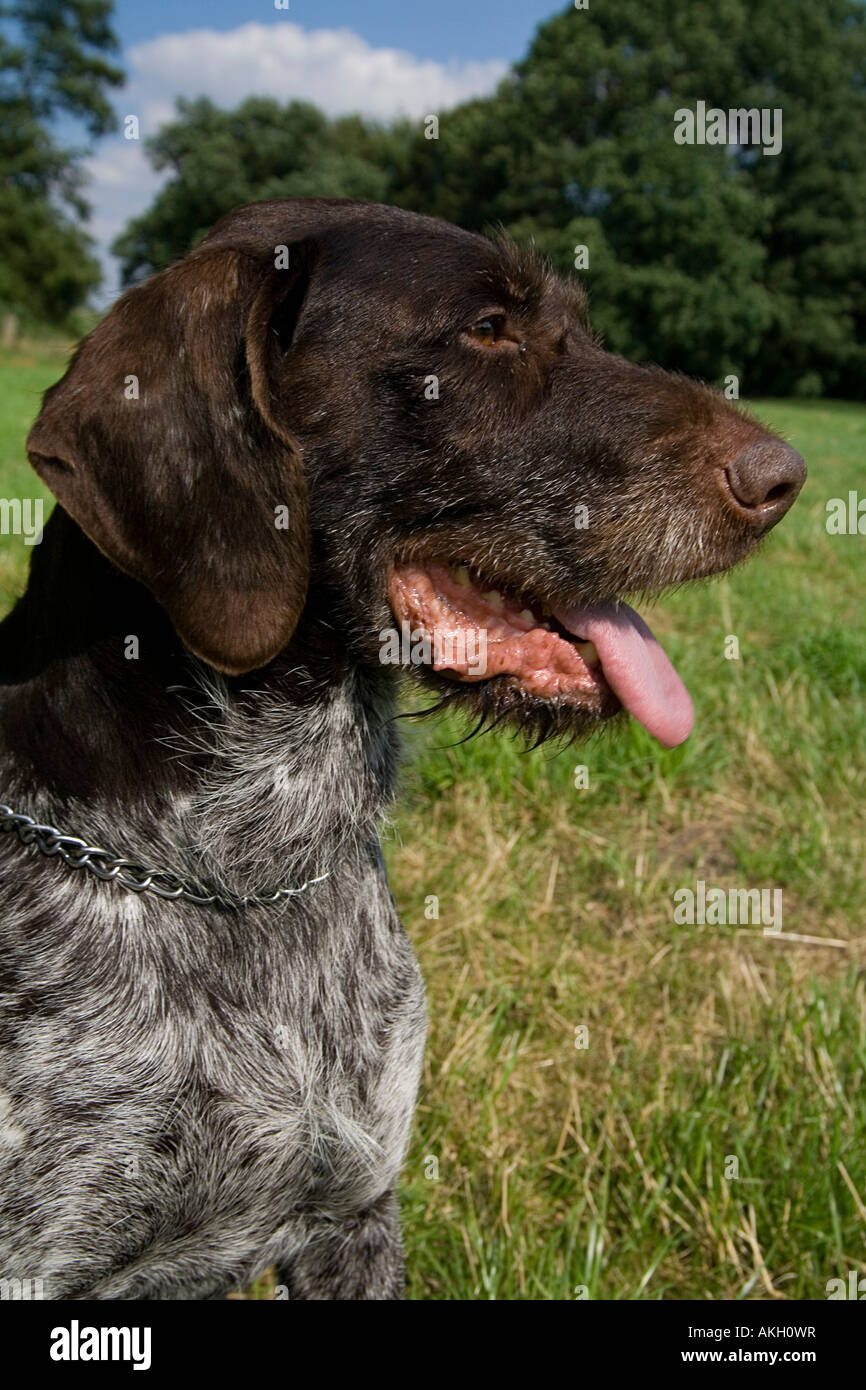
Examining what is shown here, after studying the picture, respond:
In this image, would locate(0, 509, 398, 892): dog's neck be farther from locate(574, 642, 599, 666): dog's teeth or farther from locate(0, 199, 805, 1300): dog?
locate(574, 642, 599, 666): dog's teeth

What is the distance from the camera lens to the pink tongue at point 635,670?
2.45 meters

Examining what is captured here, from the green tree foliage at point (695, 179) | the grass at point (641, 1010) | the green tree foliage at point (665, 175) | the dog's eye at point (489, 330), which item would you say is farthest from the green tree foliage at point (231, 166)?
the dog's eye at point (489, 330)

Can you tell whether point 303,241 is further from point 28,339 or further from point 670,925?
point 28,339

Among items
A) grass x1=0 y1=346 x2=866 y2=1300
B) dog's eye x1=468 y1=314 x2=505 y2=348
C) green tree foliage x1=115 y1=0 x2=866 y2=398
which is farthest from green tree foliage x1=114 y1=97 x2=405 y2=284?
dog's eye x1=468 y1=314 x2=505 y2=348

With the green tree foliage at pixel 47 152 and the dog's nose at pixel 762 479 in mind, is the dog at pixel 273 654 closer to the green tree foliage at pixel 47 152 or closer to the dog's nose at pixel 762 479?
the dog's nose at pixel 762 479

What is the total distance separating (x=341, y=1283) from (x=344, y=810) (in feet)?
3.56

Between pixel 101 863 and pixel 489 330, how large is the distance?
1.31 m

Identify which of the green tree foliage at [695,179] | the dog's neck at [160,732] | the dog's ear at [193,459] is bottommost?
the dog's neck at [160,732]

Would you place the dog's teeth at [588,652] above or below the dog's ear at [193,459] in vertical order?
below

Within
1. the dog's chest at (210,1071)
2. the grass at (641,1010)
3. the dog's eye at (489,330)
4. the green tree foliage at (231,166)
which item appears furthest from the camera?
the green tree foliage at (231,166)

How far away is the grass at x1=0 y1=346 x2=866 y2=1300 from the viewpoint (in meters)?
2.78

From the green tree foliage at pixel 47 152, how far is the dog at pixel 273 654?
47856mm
